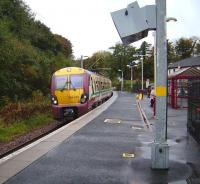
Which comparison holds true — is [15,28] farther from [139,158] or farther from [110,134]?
[139,158]

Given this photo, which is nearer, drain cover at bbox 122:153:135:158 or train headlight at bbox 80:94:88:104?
drain cover at bbox 122:153:135:158

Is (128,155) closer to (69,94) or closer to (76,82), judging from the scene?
(69,94)

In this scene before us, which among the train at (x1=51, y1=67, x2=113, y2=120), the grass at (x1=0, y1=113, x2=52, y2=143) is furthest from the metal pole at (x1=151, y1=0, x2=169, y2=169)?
the train at (x1=51, y1=67, x2=113, y2=120)

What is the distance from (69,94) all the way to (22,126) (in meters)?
3.56

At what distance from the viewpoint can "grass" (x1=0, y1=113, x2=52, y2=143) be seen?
68.2ft

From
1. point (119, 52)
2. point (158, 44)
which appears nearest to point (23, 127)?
point (158, 44)

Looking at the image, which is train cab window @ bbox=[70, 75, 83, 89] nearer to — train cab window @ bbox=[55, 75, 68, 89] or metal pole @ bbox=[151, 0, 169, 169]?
train cab window @ bbox=[55, 75, 68, 89]

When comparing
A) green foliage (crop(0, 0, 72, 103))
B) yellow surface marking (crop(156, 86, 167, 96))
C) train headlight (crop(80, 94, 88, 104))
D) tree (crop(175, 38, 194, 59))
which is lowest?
train headlight (crop(80, 94, 88, 104))

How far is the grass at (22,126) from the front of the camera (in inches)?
818

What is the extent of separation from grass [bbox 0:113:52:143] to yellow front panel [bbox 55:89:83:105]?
67.1 inches

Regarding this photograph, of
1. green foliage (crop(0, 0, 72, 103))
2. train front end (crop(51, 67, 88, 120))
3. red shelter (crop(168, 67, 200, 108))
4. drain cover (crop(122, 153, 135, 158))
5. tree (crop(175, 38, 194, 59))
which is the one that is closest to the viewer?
drain cover (crop(122, 153, 135, 158))

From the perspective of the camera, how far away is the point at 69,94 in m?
26.7

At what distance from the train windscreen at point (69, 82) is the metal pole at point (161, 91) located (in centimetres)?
1732

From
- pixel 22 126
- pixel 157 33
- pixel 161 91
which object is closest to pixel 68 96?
pixel 22 126
